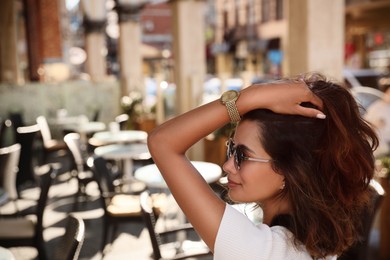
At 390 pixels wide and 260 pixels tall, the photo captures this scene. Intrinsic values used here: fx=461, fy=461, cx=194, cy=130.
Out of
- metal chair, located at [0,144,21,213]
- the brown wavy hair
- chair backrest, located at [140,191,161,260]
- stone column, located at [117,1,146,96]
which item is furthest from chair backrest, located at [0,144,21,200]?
stone column, located at [117,1,146,96]

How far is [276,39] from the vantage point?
25.7 meters

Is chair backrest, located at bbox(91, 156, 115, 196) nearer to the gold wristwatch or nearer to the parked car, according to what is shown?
the gold wristwatch

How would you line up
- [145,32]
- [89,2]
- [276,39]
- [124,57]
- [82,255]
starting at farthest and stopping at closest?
[145,32] → [276,39] → [89,2] → [124,57] → [82,255]

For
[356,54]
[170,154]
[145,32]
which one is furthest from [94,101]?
[145,32]

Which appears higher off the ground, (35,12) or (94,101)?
(35,12)

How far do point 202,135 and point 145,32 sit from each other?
37769 millimetres

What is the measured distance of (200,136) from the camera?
43.0 inches

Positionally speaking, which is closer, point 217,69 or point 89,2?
point 89,2

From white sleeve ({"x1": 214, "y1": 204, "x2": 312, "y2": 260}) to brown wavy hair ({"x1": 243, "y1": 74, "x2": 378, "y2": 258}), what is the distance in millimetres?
76

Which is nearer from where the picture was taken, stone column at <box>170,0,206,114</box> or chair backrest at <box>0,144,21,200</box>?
chair backrest at <box>0,144,21,200</box>

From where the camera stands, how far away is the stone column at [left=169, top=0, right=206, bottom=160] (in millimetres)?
7379

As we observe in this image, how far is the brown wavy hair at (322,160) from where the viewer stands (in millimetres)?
1050

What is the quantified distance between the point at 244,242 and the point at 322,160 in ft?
0.86

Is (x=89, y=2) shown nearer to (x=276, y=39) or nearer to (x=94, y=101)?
(x=94, y=101)
